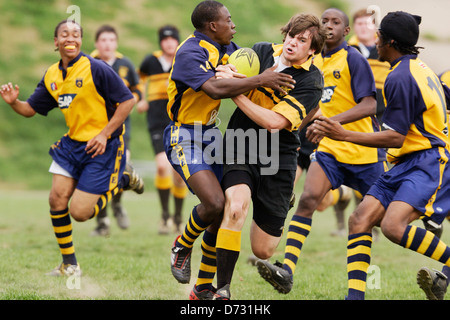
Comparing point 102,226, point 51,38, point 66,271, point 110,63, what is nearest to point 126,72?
point 110,63

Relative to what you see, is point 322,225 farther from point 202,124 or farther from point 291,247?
point 202,124

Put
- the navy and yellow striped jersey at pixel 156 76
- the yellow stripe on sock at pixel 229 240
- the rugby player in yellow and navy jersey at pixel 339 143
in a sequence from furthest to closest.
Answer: the navy and yellow striped jersey at pixel 156 76 → the rugby player in yellow and navy jersey at pixel 339 143 → the yellow stripe on sock at pixel 229 240

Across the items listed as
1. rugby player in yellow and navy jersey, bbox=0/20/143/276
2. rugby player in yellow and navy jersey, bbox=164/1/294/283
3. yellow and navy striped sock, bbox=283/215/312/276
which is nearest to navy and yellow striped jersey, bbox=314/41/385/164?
yellow and navy striped sock, bbox=283/215/312/276

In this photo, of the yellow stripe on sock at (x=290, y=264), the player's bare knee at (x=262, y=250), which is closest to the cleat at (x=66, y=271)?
the player's bare knee at (x=262, y=250)

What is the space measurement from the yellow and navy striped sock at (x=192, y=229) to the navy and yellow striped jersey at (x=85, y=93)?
1759 mm

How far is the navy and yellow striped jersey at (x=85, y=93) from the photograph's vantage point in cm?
632

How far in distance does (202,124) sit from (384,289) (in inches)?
94.4

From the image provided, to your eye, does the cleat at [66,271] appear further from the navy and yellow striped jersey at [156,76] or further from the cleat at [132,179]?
the navy and yellow striped jersey at [156,76]

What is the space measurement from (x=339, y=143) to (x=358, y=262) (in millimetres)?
1468

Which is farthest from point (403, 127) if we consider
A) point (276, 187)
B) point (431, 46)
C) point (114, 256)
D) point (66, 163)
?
point (431, 46)

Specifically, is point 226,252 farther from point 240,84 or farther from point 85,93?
point 85,93

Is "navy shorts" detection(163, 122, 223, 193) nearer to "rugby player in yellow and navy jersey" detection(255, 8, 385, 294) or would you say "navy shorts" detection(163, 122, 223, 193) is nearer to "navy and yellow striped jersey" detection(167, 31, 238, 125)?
"navy and yellow striped jersey" detection(167, 31, 238, 125)

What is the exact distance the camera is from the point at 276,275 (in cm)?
531

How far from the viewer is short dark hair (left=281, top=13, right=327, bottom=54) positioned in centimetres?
503
